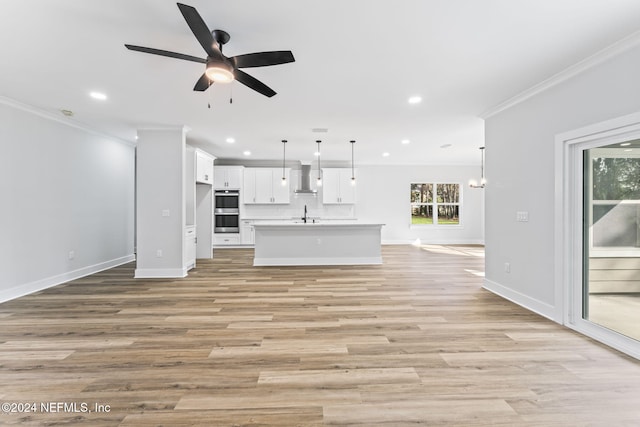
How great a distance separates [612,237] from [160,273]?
6184 mm

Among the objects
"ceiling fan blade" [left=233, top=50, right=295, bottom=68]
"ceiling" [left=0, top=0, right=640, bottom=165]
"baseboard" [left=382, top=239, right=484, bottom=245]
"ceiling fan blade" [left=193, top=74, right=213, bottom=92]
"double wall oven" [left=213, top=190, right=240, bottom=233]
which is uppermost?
"ceiling" [left=0, top=0, right=640, bottom=165]

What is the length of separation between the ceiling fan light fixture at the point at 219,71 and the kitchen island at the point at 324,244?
411 cm

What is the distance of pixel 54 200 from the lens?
4.52 meters

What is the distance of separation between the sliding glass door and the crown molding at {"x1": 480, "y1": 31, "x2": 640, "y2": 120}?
0.77m

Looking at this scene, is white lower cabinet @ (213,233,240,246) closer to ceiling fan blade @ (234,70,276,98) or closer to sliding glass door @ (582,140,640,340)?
ceiling fan blade @ (234,70,276,98)

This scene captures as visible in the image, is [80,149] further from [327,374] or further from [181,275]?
[327,374]

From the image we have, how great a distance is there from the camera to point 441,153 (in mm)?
7645

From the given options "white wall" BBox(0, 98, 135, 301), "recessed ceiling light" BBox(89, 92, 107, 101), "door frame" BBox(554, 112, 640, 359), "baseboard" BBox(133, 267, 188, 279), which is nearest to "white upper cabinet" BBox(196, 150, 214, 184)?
"white wall" BBox(0, 98, 135, 301)

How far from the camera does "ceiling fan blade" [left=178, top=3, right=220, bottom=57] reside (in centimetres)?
166

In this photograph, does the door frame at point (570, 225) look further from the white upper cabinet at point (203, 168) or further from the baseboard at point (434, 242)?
the baseboard at point (434, 242)

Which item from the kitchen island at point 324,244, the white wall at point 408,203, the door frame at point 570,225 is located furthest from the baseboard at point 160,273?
the white wall at point 408,203

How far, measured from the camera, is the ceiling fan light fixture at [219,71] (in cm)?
220

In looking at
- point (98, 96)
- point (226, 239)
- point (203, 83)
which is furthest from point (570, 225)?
point (226, 239)

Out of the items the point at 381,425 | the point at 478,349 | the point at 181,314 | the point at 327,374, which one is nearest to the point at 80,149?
the point at 181,314
